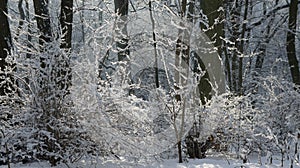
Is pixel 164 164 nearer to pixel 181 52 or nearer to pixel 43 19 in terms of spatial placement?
pixel 181 52

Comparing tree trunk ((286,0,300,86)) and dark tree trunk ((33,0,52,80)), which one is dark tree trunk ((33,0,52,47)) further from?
tree trunk ((286,0,300,86))

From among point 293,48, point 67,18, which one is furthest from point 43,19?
point 293,48

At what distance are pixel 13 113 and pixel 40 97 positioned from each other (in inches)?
18.1

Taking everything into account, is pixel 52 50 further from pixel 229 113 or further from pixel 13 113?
pixel 229 113

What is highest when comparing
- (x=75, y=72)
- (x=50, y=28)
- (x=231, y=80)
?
(x=50, y=28)

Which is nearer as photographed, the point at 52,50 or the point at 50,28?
the point at 52,50

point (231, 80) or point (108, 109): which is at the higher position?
point (108, 109)

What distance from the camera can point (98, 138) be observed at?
4844 millimetres

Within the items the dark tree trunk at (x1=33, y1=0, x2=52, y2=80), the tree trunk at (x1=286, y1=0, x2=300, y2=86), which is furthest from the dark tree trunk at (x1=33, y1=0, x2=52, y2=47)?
the tree trunk at (x1=286, y1=0, x2=300, y2=86)

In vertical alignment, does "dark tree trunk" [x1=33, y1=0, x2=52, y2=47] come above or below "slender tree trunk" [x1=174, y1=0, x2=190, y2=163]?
above

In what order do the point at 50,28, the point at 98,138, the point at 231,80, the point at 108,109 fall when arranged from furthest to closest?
the point at 231,80
the point at 50,28
the point at 108,109
the point at 98,138

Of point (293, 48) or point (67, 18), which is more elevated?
point (67, 18)

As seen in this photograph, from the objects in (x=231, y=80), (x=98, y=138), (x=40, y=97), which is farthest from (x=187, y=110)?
(x=231, y=80)

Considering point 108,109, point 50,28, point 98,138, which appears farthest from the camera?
point 50,28
